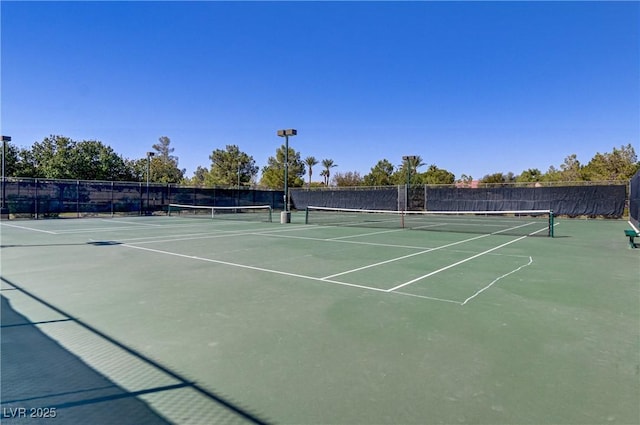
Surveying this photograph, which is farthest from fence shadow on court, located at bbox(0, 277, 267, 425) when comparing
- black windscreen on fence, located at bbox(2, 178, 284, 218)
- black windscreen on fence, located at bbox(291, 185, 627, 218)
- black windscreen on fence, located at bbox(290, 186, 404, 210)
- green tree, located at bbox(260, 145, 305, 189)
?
green tree, located at bbox(260, 145, 305, 189)

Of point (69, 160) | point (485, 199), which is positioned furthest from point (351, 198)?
point (69, 160)

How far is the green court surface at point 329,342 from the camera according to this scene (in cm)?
234

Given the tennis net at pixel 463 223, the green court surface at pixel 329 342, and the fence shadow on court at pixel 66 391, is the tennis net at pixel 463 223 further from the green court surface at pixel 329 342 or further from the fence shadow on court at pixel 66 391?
the fence shadow on court at pixel 66 391

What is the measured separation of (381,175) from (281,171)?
1770 centimetres

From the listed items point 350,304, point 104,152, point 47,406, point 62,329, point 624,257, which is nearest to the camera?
point 47,406

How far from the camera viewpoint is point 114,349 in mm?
3176

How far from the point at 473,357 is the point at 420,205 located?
2895 centimetres

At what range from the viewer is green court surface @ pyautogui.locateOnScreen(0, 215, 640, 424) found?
7.67 feet

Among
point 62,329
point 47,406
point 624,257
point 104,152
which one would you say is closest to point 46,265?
point 62,329

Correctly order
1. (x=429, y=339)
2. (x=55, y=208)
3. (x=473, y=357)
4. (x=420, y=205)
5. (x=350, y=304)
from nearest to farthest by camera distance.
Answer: (x=473, y=357) < (x=429, y=339) < (x=350, y=304) < (x=55, y=208) < (x=420, y=205)

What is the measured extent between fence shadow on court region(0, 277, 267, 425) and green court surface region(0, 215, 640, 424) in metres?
0.01

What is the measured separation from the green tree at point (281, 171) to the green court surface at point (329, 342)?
47004 mm

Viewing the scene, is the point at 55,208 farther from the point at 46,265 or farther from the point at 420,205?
the point at 420,205

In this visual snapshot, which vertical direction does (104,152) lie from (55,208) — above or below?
above
